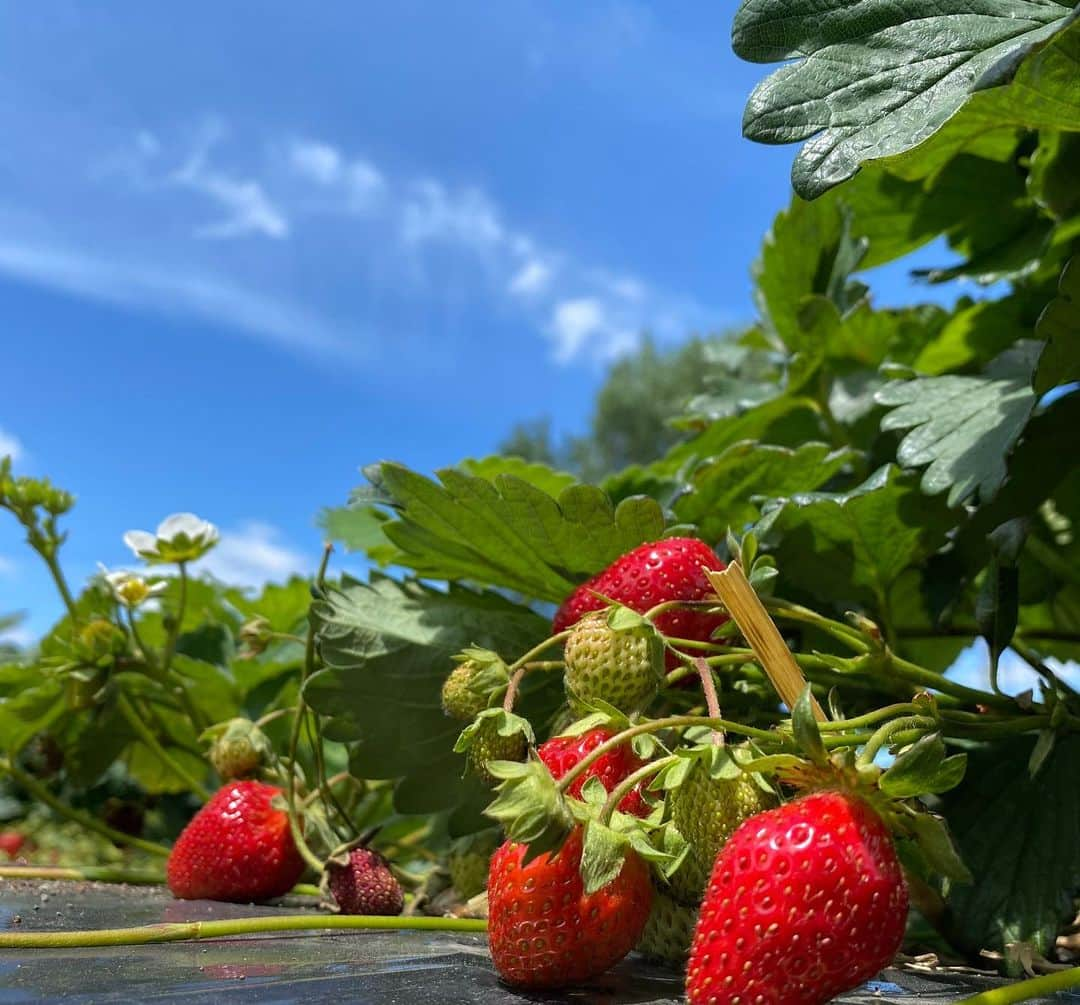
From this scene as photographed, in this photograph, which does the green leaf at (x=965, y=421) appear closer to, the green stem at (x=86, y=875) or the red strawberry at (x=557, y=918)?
the red strawberry at (x=557, y=918)

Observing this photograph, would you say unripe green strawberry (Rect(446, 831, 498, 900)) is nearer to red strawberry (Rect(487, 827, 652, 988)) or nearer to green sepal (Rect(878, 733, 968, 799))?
red strawberry (Rect(487, 827, 652, 988))

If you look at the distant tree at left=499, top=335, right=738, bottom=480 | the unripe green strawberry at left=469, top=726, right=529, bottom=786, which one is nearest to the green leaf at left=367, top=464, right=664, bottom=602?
the unripe green strawberry at left=469, top=726, right=529, bottom=786

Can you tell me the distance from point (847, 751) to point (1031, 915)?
352mm

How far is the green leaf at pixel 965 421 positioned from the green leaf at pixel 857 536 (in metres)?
0.04

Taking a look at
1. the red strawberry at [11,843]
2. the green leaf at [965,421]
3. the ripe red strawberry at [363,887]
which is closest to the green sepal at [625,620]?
the green leaf at [965,421]

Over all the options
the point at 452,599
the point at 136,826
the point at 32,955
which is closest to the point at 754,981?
the point at 32,955

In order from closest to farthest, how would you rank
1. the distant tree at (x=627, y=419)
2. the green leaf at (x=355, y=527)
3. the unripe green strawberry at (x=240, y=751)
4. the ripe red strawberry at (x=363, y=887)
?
the ripe red strawberry at (x=363, y=887)
the unripe green strawberry at (x=240, y=751)
the green leaf at (x=355, y=527)
the distant tree at (x=627, y=419)

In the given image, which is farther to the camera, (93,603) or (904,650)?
(93,603)

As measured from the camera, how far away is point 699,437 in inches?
54.3

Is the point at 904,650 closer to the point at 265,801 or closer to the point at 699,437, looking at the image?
the point at 699,437

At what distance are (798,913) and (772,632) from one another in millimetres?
174

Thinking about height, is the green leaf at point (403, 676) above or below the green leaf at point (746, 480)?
below

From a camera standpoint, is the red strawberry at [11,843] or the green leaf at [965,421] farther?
the red strawberry at [11,843]

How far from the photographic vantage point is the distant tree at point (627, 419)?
685 inches
